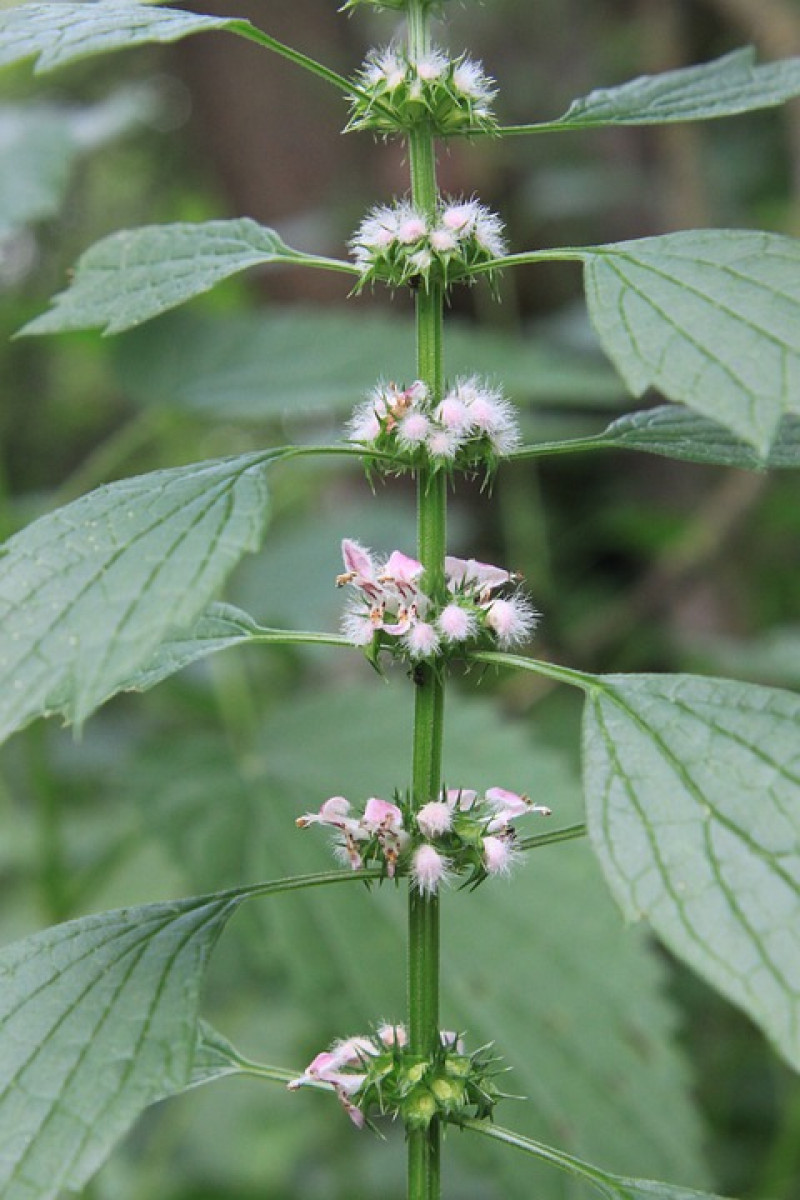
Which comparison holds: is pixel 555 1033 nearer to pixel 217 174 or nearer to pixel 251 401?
pixel 251 401

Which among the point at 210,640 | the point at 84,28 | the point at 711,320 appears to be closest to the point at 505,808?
the point at 210,640

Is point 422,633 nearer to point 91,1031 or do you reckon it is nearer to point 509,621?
point 509,621

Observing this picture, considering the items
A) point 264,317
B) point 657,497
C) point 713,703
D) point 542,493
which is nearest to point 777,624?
point 657,497

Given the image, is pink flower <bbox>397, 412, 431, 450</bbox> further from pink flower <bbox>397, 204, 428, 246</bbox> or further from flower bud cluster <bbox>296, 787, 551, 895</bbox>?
Answer: flower bud cluster <bbox>296, 787, 551, 895</bbox>

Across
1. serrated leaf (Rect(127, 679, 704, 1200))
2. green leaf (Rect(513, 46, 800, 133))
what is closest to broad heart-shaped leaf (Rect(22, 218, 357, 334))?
green leaf (Rect(513, 46, 800, 133))

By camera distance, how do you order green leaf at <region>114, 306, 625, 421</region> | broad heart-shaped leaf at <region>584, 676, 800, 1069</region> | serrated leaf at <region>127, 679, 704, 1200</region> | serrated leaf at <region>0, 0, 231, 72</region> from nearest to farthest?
broad heart-shaped leaf at <region>584, 676, 800, 1069</region> → serrated leaf at <region>0, 0, 231, 72</region> → serrated leaf at <region>127, 679, 704, 1200</region> → green leaf at <region>114, 306, 625, 421</region>

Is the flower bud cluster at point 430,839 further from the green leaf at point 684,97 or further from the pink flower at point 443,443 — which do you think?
the green leaf at point 684,97

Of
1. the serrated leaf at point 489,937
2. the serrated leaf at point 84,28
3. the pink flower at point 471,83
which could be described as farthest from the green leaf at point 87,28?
the serrated leaf at point 489,937
